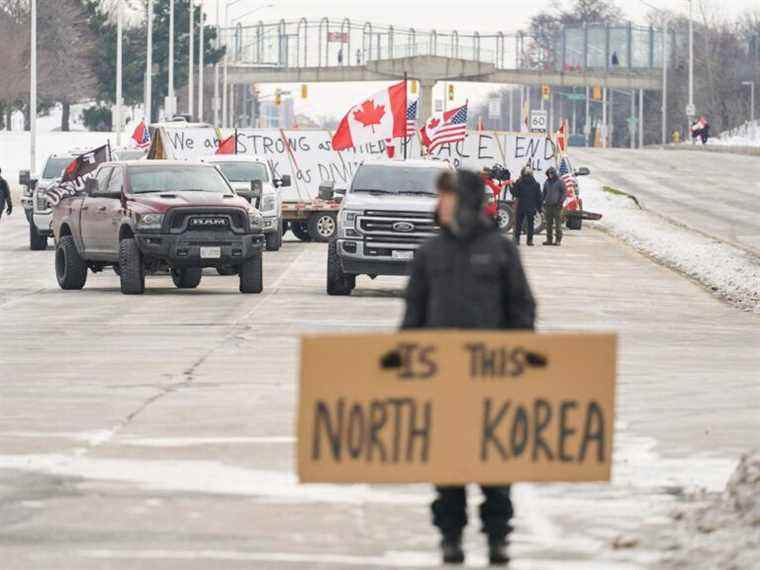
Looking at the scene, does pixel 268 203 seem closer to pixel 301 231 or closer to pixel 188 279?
pixel 301 231

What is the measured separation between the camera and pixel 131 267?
30.0 meters

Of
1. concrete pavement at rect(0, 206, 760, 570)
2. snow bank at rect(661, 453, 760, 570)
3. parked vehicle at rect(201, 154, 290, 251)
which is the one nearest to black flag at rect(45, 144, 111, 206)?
parked vehicle at rect(201, 154, 290, 251)

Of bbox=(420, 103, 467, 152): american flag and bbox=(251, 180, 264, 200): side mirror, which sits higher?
bbox=(420, 103, 467, 152): american flag

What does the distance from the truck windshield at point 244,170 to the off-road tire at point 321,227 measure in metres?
3.17

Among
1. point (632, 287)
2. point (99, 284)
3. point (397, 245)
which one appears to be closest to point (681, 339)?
point (397, 245)

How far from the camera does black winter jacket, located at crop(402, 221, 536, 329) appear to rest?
9.63m

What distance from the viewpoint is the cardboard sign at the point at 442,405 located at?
945 centimetres

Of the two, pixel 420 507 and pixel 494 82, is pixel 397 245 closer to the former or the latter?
pixel 420 507

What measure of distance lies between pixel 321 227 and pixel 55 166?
5.86 meters

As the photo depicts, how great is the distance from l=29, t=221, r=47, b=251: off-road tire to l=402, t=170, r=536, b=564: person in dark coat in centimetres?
3383

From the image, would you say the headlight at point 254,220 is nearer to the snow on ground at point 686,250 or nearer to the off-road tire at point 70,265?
the off-road tire at point 70,265

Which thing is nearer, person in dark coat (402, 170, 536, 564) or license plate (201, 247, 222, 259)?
person in dark coat (402, 170, 536, 564)

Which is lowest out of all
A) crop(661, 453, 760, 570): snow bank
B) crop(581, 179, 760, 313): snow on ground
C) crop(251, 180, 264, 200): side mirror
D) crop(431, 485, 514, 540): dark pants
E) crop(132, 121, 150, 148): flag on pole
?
crop(581, 179, 760, 313): snow on ground

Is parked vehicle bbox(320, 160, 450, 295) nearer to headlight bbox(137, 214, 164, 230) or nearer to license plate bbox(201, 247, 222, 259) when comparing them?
license plate bbox(201, 247, 222, 259)
